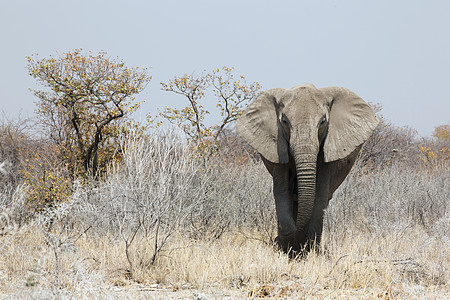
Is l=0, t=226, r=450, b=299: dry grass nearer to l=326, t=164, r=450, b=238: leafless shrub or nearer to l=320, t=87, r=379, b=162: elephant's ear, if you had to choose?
l=320, t=87, r=379, b=162: elephant's ear

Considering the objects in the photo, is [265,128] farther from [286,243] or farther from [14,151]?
[14,151]

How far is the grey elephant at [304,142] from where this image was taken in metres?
6.12

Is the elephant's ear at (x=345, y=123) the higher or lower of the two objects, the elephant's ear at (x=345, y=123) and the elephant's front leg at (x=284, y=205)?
the higher

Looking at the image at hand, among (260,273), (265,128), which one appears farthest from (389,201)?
(260,273)

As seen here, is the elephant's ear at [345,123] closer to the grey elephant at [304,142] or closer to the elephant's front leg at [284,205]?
the grey elephant at [304,142]

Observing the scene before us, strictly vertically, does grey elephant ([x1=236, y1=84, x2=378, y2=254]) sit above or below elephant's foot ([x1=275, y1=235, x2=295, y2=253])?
above

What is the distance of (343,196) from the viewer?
9992 millimetres

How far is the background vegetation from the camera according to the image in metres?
5.33

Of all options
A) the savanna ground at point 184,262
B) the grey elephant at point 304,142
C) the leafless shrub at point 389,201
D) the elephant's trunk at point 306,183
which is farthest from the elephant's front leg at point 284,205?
the leafless shrub at point 389,201

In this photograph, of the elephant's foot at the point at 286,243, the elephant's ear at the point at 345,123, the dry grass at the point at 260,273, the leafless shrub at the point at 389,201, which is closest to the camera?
the dry grass at the point at 260,273

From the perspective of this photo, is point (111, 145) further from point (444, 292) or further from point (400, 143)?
point (400, 143)

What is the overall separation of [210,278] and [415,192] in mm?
7048

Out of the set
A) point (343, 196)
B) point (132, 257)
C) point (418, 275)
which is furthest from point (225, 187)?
point (418, 275)

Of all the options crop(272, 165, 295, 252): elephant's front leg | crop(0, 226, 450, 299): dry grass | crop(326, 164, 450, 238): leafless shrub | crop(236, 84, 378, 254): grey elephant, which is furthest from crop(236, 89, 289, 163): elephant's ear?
crop(326, 164, 450, 238): leafless shrub
